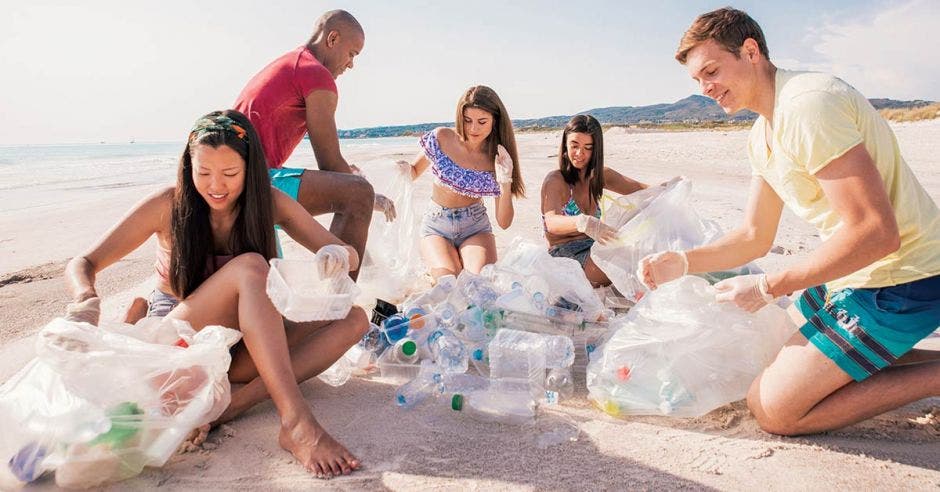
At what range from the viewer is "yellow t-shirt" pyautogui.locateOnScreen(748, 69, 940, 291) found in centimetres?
200

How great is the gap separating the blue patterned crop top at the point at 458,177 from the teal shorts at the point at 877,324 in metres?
2.71

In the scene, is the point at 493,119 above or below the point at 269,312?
above

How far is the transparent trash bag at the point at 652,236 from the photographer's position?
359cm

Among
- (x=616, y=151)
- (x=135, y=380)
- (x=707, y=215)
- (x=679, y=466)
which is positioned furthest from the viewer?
(x=616, y=151)

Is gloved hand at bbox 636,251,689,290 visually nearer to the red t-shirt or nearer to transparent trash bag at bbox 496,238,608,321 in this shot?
transparent trash bag at bbox 496,238,608,321

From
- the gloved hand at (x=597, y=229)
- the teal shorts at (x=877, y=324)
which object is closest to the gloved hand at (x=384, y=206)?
the gloved hand at (x=597, y=229)

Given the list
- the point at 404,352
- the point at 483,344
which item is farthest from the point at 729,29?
the point at 404,352

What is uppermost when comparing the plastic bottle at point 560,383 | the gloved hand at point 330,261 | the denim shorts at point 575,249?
the gloved hand at point 330,261

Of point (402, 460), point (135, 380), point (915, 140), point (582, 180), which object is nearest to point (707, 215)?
point (582, 180)

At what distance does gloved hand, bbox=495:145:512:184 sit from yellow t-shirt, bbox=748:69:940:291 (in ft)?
A: 7.55

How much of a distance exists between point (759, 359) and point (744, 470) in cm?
65

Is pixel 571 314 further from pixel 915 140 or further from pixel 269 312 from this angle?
pixel 915 140

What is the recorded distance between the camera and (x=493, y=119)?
15.3 ft

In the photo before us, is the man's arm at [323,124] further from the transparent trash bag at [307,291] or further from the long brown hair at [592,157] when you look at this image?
the long brown hair at [592,157]
